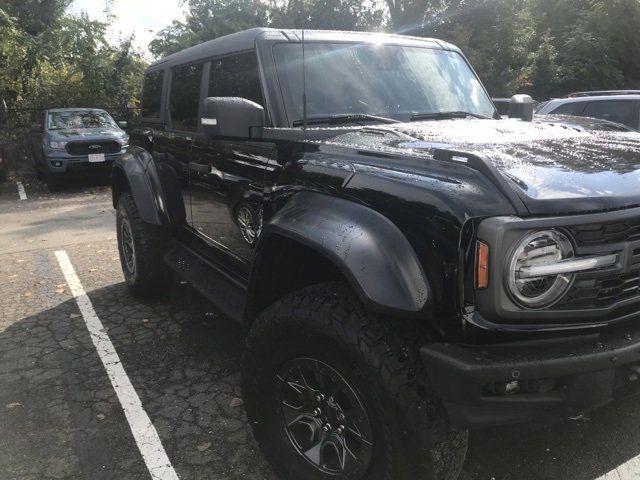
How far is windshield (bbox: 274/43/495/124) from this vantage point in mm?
2891

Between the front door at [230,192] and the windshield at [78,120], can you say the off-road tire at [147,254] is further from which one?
the windshield at [78,120]

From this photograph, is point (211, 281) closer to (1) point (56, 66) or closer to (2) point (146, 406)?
(2) point (146, 406)

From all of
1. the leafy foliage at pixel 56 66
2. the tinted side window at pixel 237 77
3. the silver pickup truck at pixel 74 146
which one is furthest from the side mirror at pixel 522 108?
the leafy foliage at pixel 56 66

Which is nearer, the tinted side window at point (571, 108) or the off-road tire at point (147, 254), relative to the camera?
the off-road tire at point (147, 254)

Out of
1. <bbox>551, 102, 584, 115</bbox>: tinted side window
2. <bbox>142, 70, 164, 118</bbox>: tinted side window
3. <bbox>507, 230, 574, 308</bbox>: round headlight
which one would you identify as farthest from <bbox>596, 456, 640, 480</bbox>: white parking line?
<bbox>551, 102, 584, 115</bbox>: tinted side window

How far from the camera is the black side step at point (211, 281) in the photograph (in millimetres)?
3035

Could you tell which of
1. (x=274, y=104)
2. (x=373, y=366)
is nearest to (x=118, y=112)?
(x=274, y=104)

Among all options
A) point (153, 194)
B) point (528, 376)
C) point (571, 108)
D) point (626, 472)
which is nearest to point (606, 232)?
point (528, 376)

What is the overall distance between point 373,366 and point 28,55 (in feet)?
55.4

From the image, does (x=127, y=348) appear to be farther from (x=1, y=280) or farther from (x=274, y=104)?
(x=1, y=280)

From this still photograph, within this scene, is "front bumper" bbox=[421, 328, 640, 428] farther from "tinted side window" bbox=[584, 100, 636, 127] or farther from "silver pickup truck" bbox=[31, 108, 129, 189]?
"silver pickup truck" bbox=[31, 108, 129, 189]

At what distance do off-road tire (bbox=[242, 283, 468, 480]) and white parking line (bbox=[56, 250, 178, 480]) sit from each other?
836 mm

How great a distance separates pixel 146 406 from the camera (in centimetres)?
314

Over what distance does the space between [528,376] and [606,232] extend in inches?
21.3
